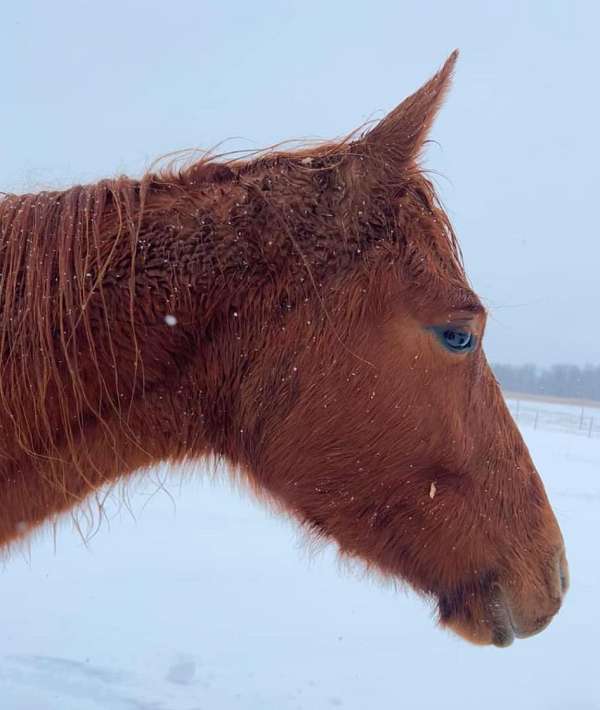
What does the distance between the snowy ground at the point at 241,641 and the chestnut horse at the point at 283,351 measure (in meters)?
0.57

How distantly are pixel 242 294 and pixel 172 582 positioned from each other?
3.52m

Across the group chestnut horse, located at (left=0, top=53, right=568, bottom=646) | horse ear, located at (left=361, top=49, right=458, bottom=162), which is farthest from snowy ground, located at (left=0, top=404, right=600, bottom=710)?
horse ear, located at (left=361, top=49, right=458, bottom=162)

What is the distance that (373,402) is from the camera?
1.76 meters

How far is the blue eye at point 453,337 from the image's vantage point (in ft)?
5.78

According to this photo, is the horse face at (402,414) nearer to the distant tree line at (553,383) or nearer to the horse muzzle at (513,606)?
the horse muzzle at (513,606)

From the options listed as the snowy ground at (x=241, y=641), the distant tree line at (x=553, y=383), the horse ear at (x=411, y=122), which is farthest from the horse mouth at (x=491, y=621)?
the distant tree line at (x=553, y=383)

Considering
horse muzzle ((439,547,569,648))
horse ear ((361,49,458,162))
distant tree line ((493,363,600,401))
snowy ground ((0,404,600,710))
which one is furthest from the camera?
distant tree line ((493,363,600,401))

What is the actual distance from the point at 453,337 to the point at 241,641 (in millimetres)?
2860

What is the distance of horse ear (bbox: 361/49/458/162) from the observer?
1.67 m

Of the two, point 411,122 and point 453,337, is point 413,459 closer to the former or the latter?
point 453,337

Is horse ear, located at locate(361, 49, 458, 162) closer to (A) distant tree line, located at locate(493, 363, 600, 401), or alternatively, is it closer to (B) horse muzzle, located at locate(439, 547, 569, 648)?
(B) horse muzzle, located at locate(439, 547, 569, 648)

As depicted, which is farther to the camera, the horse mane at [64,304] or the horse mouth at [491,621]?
the horse mouth at [491,621]

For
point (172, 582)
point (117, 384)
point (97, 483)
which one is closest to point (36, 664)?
point (172, 582)

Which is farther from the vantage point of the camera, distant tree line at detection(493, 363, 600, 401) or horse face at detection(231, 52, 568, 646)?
distant tree line at detection(493, 363, 600, 401)
